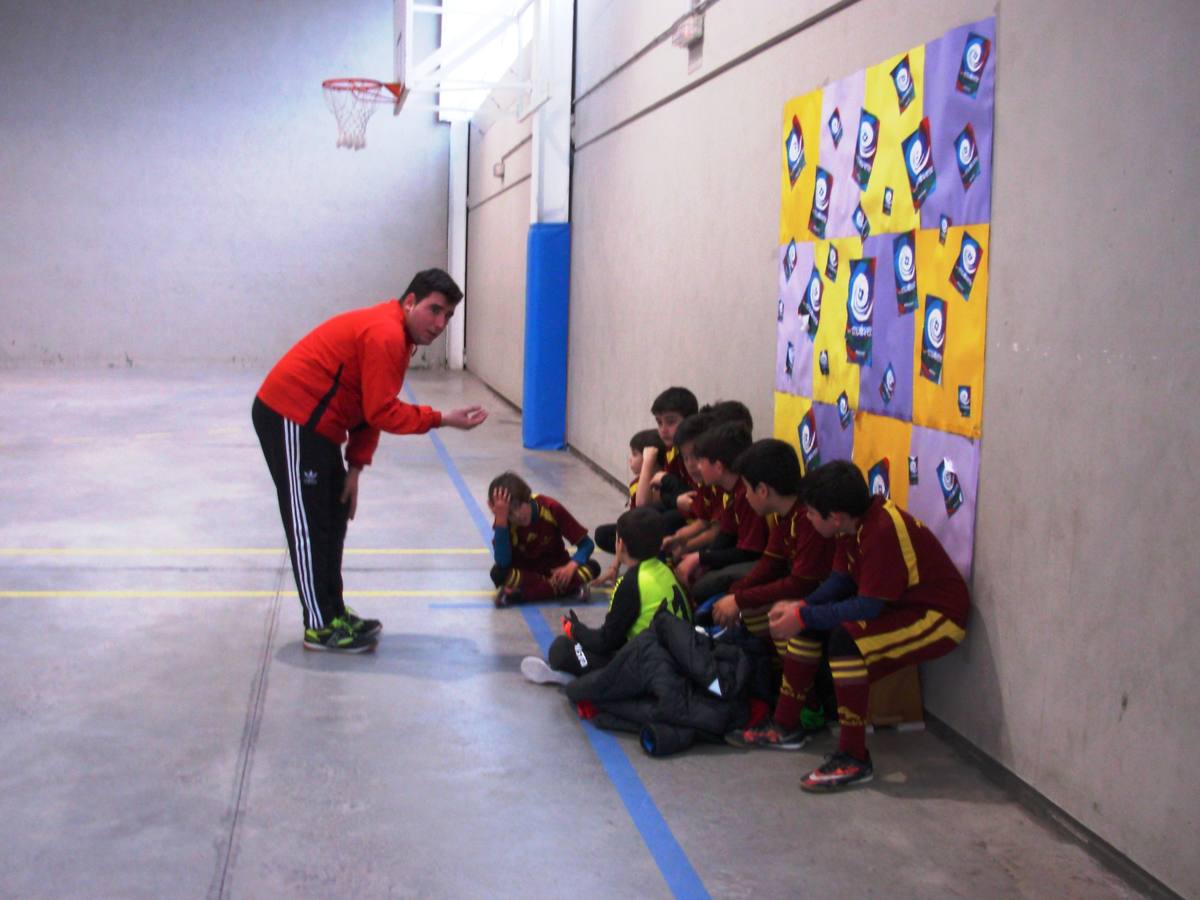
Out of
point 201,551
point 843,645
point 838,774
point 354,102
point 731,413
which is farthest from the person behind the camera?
point 354,102

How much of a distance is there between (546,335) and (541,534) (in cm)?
548

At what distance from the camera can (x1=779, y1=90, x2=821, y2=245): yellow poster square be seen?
544cm

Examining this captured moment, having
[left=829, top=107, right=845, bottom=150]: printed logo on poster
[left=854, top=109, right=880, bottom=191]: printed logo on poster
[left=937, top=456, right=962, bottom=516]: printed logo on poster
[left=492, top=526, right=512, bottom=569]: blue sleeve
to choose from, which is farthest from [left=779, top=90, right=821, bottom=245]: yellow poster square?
[left=492, top=526, right=512, bottom=569]: blue sleeve

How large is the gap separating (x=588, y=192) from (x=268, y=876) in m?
8.13

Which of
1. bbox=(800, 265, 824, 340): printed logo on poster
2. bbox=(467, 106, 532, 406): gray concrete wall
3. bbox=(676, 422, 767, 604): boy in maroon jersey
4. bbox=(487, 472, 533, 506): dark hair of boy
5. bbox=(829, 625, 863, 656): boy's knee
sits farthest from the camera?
bbox=(467, 106, 532, 406): gray concrete wall

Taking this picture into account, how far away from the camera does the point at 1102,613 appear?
11.1 ft

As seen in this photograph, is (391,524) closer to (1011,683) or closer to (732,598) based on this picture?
(732,598)

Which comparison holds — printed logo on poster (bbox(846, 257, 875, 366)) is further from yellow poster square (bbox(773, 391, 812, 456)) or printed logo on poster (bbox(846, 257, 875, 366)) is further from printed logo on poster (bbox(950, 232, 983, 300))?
printed logo on poster (bbox(950, 232, 983, 300))

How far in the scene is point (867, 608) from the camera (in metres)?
4.02

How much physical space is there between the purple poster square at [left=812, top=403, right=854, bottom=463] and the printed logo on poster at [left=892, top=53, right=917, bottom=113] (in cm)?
129

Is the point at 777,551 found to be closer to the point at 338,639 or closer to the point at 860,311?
the point at 860,311

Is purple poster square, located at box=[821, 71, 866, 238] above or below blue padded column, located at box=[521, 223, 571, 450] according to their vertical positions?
above

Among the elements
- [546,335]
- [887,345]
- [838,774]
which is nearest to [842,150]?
[887,345]

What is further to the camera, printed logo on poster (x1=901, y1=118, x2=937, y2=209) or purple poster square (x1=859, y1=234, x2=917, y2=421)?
purple poster square (x1=859, y1=234, x2=917, y2=421)
